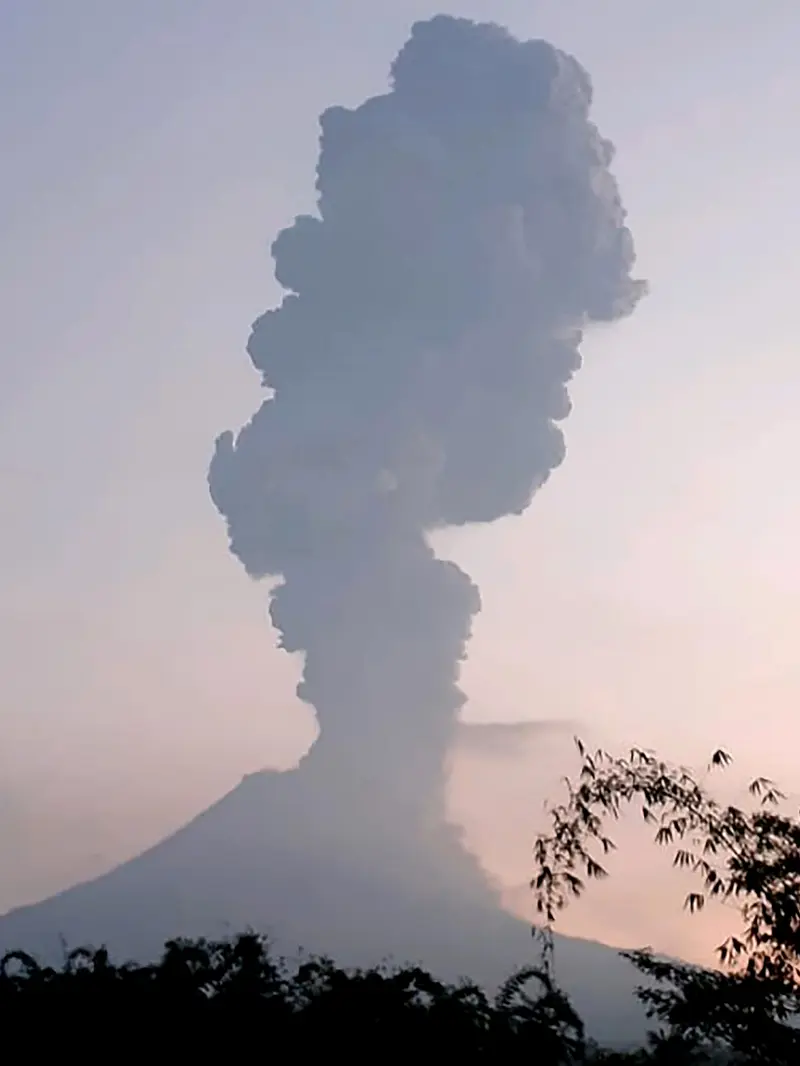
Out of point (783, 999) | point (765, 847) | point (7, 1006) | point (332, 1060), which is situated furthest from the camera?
point (7, 1006)

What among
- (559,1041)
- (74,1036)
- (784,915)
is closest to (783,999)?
(784,915)

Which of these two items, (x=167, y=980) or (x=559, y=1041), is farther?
(x=167, y=980)

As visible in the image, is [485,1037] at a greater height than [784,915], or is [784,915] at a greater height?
[784,915]

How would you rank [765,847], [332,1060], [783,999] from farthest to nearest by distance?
1. [332,1060]
2. [765,847]
3. [783,999]

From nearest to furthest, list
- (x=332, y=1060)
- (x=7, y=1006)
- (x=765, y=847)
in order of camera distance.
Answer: (x=765, y=847) → (x=332, y=1060) → (x=7, y=1006)

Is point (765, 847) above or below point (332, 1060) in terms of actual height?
above

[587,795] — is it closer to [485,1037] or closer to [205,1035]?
[485,1037]

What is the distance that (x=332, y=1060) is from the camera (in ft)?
35.3

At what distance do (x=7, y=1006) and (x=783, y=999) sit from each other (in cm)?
734

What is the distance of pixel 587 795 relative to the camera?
31.7 ft

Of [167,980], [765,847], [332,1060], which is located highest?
[765,847]

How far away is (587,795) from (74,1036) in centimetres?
546

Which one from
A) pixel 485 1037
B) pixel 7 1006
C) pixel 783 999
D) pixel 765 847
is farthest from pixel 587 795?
pixel 7 1006

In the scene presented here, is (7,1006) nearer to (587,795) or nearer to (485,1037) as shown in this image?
(485,1037)
